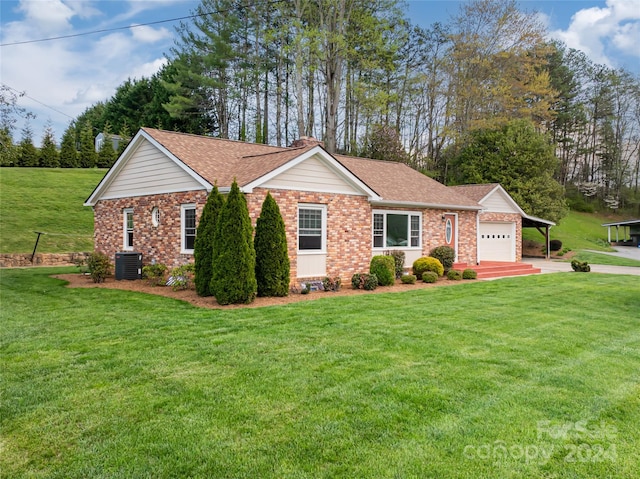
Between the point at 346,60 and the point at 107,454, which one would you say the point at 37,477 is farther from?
the point at 346,60

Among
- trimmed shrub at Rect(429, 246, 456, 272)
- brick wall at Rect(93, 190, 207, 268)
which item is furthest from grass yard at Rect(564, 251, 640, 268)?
brick wall at Rect(93, 190, 207, 268)

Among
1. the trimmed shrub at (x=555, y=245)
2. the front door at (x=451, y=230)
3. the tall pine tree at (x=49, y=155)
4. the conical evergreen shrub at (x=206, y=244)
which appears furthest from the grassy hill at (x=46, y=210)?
the trimmed shrub at (x=555, y=245)

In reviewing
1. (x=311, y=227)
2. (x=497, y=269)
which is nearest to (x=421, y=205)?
(x=497, y=269)

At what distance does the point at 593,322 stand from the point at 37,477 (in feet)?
28.9

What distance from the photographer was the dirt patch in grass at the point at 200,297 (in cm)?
1027

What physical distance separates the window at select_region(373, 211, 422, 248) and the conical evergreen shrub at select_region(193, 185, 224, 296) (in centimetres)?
644

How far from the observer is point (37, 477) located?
3109mm

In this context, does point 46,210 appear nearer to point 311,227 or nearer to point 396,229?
point 311,227

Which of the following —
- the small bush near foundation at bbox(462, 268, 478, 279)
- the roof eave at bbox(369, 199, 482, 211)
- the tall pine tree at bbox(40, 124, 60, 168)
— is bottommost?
the small bush near foundation at bbox(462, 268, 478, 279)

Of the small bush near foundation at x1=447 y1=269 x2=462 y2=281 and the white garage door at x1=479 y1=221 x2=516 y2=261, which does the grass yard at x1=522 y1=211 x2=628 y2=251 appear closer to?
the white garage door at x1=479 y1=221 x2=516 y2=261

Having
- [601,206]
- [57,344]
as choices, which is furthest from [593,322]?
[601,206]

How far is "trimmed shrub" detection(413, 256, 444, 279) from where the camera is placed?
51.2 ft

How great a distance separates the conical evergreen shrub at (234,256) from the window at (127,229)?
6.67 metres

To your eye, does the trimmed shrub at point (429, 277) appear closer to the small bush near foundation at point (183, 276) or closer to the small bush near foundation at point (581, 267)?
the small bush near foundation at point (183, 276)
